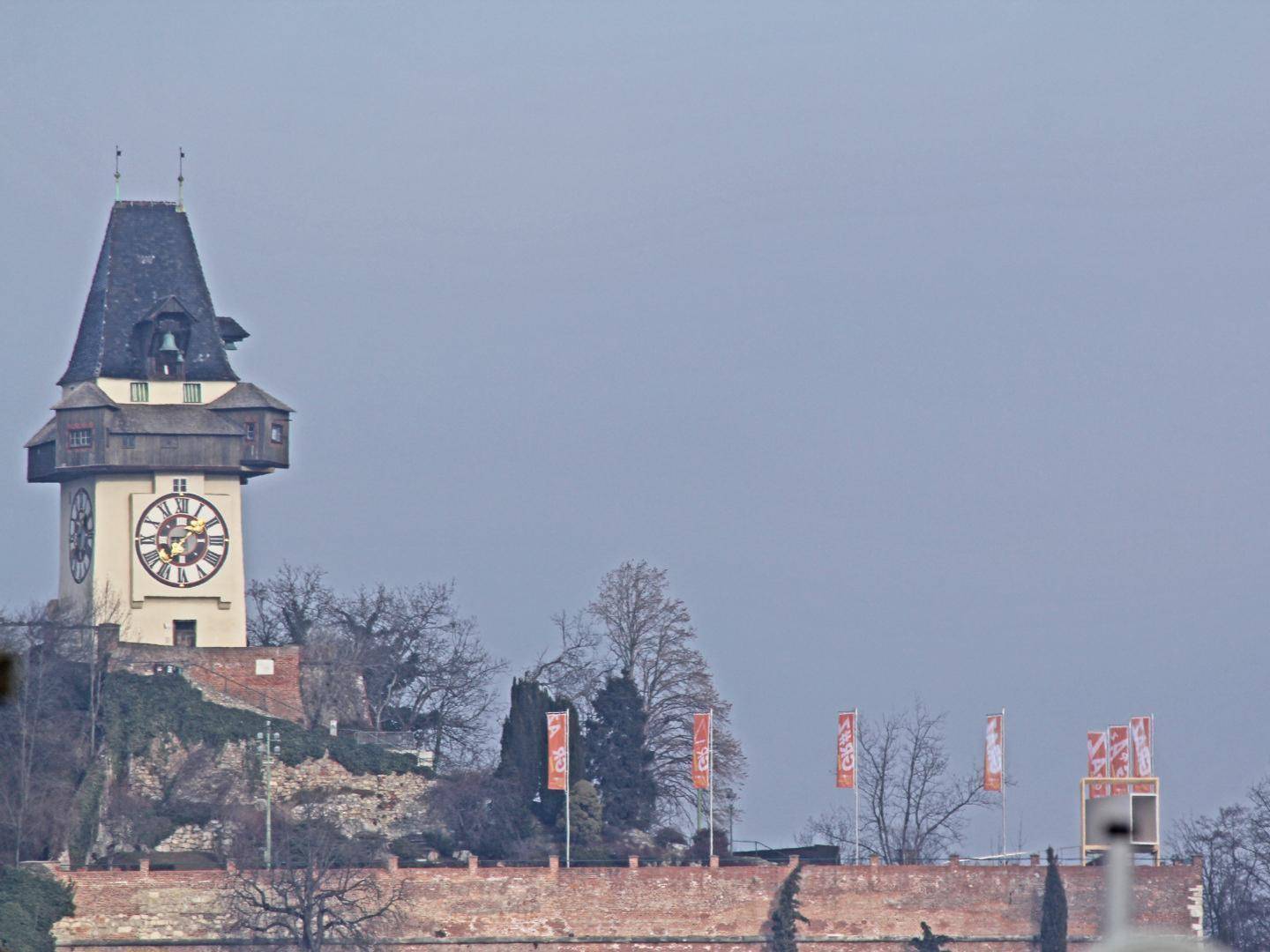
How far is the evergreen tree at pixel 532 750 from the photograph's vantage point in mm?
64438

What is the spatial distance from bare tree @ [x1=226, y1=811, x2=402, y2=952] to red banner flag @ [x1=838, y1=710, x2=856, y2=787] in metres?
13.3

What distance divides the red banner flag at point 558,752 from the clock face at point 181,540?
10474 mm

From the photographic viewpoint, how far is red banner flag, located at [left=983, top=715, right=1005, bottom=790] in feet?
212

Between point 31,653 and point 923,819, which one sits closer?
point 31,653

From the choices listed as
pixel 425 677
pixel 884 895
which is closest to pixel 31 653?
pixel 425 677

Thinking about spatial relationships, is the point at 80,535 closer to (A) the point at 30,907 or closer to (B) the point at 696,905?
(A) the point at 30,907

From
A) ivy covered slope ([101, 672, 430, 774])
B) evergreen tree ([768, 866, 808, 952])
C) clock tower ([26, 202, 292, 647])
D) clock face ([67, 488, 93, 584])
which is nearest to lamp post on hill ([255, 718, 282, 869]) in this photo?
ivy covered slope ([101, 672, 430, 774])

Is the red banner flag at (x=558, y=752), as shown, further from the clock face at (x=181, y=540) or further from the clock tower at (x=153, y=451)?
the clock face at (x=181, y=540)

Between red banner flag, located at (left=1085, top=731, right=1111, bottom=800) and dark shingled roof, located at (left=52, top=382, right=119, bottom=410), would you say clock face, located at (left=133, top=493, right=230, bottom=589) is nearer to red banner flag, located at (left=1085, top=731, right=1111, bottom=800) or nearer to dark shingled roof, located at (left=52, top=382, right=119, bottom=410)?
dark shingled roof, located at (left=52, top=382, right=119, bottom=410)

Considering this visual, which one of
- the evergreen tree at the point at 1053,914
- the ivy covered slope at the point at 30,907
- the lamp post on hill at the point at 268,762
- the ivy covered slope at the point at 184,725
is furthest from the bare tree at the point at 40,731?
the evergreen tree at the point at 1053,914

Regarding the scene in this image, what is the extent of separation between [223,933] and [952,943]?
18.1 metres

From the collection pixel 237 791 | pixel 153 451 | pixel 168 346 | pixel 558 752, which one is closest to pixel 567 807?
pixel 558 752

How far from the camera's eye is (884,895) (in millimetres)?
60781

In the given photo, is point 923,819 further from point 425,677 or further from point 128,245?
point 128,245
